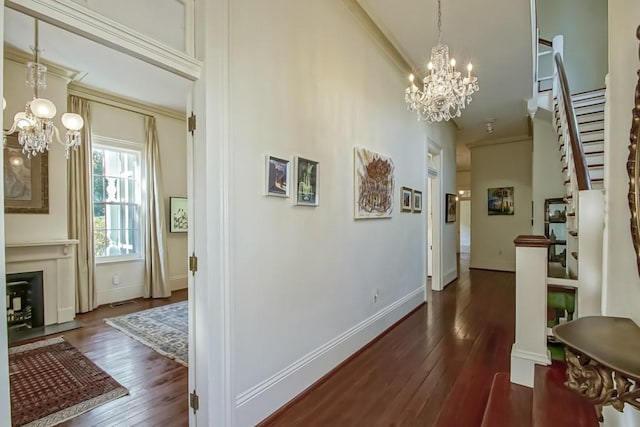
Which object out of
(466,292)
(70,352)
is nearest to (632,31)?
(70,352)

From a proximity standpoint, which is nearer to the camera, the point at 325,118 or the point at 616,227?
the point at 616,227

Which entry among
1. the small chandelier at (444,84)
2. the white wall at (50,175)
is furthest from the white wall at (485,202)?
the white wall at (50,175)

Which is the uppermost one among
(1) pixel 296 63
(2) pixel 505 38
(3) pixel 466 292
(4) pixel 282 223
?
(2) pixel 505 38

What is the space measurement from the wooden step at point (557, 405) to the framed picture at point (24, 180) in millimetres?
5356

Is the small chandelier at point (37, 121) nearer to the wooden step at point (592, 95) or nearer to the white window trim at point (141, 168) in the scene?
the white window trim at point (141, 168)

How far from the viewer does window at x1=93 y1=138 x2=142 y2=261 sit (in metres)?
4.95

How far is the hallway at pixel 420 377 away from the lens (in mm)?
2121

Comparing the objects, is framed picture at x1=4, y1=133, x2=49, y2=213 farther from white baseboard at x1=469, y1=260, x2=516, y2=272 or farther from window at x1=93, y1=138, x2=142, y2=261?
white baseboard at x1=469, y1=260, x2=516, y2=272

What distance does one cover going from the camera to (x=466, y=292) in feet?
18.9

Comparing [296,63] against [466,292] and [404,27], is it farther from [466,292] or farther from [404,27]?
[466,292]

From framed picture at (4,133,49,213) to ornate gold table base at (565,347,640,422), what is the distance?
5.23 metres

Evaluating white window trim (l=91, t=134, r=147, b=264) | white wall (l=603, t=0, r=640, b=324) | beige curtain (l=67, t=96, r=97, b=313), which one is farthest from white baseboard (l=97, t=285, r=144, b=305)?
white wall (l=603, t=0, r=640, b=324)

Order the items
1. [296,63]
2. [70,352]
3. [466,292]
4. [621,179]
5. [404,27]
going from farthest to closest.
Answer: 1. [466,292]
2. [404,27]
3. [70,352]
4. [296,63]
5. [621,179]

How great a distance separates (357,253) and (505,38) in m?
3.11
